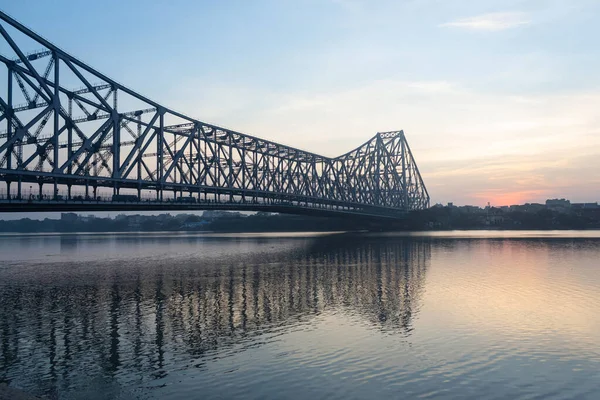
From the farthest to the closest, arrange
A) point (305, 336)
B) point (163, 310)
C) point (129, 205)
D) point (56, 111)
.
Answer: point (129, 205)
point (56, 111)
point (163, 310)
point (305, 336)

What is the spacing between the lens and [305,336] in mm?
22094

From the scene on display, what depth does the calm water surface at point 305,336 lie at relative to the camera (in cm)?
1588

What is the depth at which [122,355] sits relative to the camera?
63.1 feet

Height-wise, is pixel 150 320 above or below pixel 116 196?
below

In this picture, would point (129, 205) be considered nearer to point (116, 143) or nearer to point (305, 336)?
point (116, 143)

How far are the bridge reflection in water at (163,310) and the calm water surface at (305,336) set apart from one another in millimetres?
101

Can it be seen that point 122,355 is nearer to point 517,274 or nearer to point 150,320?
point 150,320

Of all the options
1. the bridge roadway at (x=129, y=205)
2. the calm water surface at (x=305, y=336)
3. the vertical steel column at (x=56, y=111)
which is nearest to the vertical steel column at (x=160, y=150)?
the bridge roadway at (x=129, y=205)

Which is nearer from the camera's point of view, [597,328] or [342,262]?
[597,328]

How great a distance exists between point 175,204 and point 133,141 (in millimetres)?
9721

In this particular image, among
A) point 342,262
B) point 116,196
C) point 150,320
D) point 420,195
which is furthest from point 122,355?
point 420,195

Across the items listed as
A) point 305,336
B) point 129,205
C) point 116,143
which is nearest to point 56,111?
point 116,143

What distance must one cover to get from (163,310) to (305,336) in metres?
9.75

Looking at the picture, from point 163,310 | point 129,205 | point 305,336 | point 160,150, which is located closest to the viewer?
point 305,336
